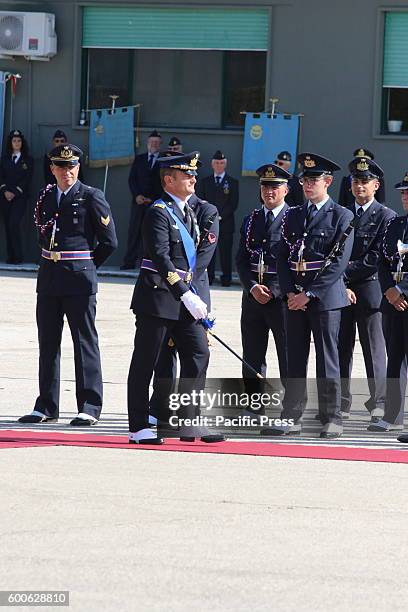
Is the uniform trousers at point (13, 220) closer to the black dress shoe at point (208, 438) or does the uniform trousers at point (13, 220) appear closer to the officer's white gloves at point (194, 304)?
the black dress shoe at point (208, 438)

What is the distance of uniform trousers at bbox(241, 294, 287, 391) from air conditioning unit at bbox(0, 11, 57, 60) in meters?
13.7

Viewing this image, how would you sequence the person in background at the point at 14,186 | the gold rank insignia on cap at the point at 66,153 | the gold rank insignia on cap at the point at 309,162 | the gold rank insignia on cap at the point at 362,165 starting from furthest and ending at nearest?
the person in background at the point at 14,186
the gold rank insignia on cap at the point at 362,165
the gold rank insignia on cap at the point at 66,153
the gold rank insignia on cap at the point at 309,162

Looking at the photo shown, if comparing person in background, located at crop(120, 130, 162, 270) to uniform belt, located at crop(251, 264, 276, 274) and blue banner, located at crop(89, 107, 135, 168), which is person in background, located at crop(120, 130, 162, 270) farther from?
uniform belt, located at crop(251, 264, 276, 274)

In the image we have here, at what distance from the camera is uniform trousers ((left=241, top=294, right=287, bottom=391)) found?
34.8 ft

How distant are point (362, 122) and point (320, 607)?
57.3 feet

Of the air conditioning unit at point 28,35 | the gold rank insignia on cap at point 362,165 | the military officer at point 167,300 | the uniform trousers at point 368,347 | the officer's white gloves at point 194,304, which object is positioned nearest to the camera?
the officer's white gloves at point 194,304

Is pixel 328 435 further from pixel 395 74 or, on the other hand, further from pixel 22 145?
pixel 22 145

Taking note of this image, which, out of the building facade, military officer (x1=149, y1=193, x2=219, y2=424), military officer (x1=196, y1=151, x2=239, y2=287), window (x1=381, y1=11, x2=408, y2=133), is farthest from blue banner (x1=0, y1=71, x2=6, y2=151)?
military officer (x1=149, y1=193, x2=219, y2=424)

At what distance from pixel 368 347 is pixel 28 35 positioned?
552 inches

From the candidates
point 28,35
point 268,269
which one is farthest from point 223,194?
point 268,269

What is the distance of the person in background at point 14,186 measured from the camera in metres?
23.1

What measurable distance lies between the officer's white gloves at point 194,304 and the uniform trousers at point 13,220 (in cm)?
1447

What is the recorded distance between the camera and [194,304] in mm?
9180

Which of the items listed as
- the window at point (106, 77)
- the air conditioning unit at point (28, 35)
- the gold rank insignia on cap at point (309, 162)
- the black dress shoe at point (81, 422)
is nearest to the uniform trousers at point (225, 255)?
the window at point (106, 77)
